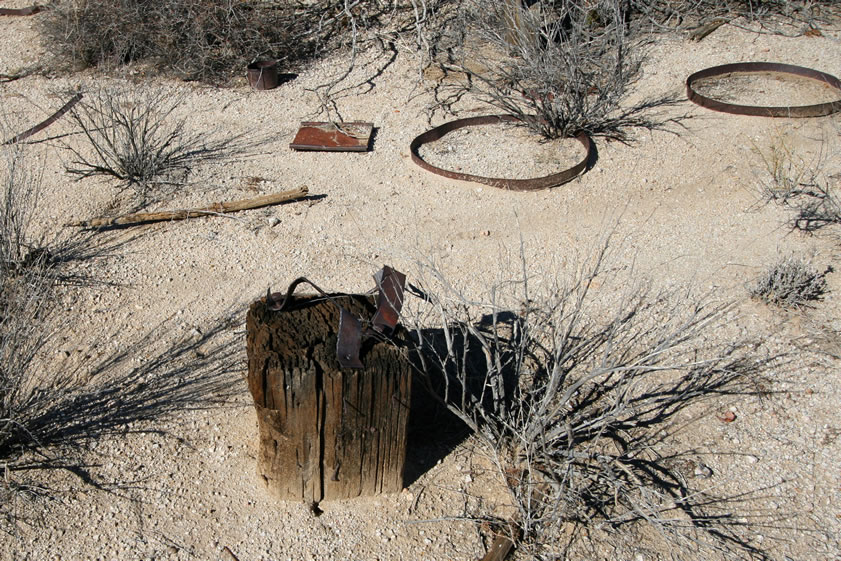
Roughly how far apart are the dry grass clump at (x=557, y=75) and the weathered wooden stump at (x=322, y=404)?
3362 mm

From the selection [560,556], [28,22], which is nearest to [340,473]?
[560,556]

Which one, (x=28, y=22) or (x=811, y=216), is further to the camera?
(x=28, y=22)

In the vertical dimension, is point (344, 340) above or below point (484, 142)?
above

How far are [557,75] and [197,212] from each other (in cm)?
279

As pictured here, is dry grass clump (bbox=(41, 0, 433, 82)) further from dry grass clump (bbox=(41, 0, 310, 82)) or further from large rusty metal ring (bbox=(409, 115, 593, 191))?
large rusty metal ring (bbox=(409, 115, 593, 191))

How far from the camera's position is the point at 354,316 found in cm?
280

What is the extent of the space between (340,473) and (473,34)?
5.40 meters

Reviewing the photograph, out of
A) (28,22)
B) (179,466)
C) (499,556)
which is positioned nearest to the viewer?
(499,556)

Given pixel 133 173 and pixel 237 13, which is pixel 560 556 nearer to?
pixel 133 173

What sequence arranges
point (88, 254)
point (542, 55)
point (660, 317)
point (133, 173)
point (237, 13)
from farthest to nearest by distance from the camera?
point (237, 13) < point (542, 55) < point (133, 173) < point (88, 254) < point (660, 317)

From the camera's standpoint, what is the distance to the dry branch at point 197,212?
5.02 m

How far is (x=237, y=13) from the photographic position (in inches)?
289

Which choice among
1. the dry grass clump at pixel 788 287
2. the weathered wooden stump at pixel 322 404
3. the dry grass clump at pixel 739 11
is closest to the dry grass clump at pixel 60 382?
the weathered wooden stump at pixel 322 404

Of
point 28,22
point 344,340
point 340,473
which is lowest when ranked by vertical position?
point 28,22
